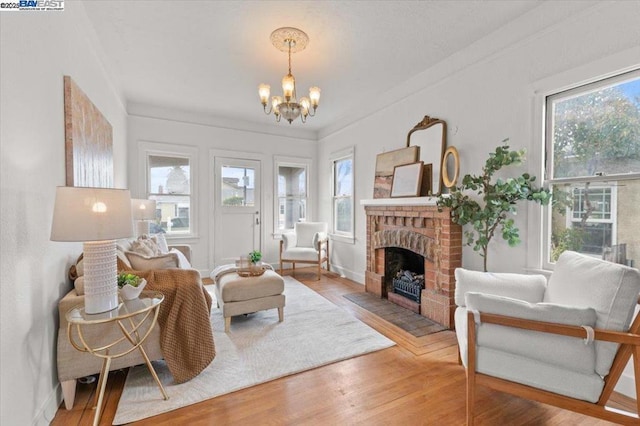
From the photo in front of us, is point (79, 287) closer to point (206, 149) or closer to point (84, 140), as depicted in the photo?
point (84, 140)

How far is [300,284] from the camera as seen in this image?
14.7ft

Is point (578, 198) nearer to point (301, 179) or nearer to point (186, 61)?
point (186, 61)

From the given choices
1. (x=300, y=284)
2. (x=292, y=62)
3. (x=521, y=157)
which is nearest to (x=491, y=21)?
(x=521, y=157)

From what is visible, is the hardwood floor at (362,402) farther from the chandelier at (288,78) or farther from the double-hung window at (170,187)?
the double-hung window at (170,187)

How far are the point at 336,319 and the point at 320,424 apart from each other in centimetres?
147

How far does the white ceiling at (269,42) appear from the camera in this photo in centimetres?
234

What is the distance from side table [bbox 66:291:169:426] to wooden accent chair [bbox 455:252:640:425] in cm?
188

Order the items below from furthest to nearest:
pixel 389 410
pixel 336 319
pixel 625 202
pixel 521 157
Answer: pixel 336 319 → pixel 521 157 → pixel 625 202 → pixel 389 410

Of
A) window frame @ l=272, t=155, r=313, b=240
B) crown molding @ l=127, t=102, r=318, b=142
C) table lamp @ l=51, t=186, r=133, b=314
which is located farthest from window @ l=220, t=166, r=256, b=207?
table lamp @ l=51, t=186, r=133, b=314

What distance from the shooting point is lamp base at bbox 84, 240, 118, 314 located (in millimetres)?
1618

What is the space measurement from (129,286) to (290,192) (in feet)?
13.9

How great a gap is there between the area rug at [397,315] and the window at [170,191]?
3133mm

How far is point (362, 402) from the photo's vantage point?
1.82 metres

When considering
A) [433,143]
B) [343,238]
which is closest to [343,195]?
[343,238]
